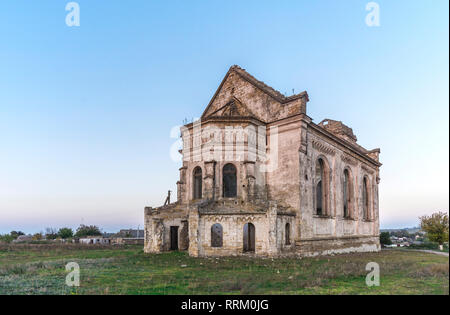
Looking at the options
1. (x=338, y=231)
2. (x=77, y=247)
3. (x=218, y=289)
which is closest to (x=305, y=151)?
(x=338, y=231)

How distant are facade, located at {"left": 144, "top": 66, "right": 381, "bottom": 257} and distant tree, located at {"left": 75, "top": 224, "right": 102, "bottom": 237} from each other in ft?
110

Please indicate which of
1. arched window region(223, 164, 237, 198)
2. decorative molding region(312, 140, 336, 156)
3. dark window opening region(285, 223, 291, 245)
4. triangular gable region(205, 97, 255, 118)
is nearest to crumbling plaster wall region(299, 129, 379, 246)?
decorative molding region(312, 140, 336, 156)

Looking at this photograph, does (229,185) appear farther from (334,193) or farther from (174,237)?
(334,193)

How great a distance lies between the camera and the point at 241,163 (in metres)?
24.6

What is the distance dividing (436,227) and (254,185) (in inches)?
721

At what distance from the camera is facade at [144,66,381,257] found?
21.2 metres

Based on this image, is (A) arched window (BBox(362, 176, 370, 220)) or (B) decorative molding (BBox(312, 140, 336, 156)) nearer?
(B) decorative molding (BBox(312, 140, 336, 156))

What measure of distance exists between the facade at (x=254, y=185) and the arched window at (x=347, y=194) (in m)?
2.77

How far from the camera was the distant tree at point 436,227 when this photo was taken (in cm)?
596

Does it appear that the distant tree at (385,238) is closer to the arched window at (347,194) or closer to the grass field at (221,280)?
the arched window at (347,194)

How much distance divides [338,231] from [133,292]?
73.5ft

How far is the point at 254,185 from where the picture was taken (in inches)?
965

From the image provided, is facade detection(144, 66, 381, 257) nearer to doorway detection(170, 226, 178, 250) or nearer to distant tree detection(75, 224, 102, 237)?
doorway detection(170, 226, 178, 250)
